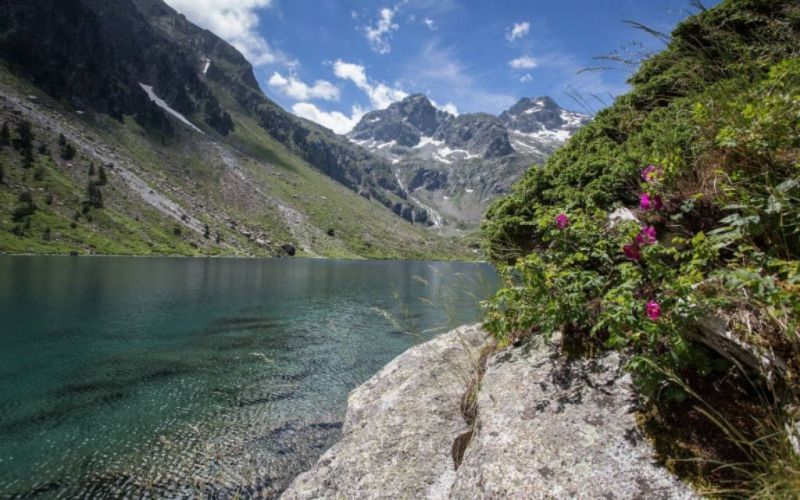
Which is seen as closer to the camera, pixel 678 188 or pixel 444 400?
pixel 678 188

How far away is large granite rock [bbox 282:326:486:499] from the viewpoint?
279 inches

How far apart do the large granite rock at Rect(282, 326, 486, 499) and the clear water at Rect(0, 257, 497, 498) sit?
1461 mm

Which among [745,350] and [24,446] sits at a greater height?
[745,350]

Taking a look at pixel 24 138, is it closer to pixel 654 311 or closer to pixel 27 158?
pixel 27 158

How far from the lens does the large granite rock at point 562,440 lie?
159 inches

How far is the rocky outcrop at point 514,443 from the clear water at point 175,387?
163 centimetres

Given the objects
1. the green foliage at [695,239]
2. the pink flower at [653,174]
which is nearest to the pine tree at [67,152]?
the green foliage at [695,239]

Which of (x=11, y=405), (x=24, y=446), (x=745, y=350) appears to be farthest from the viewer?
(x=11, y=405)

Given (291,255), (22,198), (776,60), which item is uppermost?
(776,60)

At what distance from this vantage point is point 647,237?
5.04 meters

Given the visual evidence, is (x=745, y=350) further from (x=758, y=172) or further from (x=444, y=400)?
(x=444, y=400)

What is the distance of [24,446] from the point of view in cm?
1380

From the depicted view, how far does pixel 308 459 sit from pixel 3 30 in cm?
27763

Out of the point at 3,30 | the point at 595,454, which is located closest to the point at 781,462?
the point at 595,454
